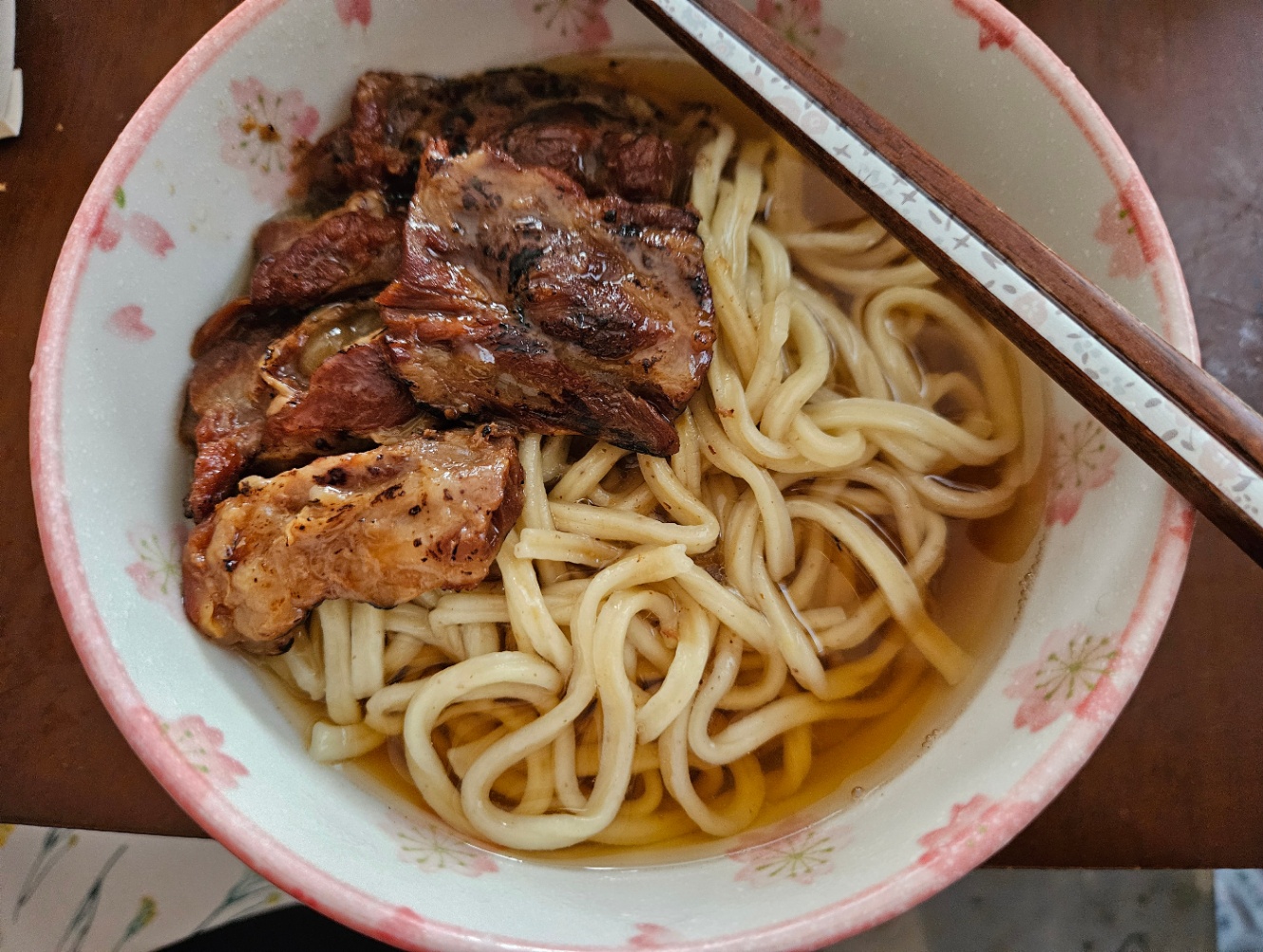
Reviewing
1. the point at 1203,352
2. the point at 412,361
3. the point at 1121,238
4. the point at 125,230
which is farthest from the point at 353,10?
the point at 1203,352

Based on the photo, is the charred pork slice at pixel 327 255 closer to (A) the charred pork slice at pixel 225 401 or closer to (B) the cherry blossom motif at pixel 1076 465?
(A) the charred pork slice at pixel 225 401

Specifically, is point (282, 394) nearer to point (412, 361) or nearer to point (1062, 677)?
point (412, 361)

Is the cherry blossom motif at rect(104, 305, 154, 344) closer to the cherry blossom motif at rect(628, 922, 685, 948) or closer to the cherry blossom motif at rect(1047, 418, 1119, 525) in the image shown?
the cherry blossom motif at rect(628, 922, 685, 948)

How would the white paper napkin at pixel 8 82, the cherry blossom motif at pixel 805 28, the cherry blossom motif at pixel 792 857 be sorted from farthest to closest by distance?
the white paper napkin at pixel 8 82
the cherry blossom motif at pixel 805 28
the cherry blossom motif at pixel 792 857

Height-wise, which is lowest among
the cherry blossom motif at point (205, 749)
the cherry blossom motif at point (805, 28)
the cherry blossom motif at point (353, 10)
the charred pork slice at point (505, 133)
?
the cherry blossom motif at point (205, 749)

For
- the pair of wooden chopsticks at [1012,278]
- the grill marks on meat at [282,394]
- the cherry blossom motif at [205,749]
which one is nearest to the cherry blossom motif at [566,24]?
the pair of wooden chopsticks at [1012,278]

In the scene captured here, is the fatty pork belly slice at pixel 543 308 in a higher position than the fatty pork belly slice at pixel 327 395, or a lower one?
higher

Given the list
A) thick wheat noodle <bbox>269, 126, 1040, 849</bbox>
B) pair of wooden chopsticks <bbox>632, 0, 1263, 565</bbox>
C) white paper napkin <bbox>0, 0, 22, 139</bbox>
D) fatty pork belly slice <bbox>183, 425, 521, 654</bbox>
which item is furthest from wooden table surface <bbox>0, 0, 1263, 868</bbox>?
pair of wooden chopsticks <bbox>632, 0, 1263, 565</bbox>
